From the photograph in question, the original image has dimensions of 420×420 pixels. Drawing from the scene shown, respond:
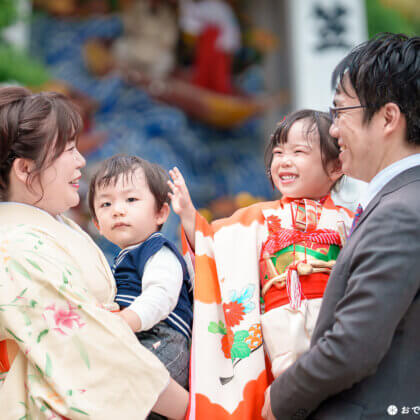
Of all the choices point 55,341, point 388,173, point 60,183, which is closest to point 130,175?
point 60,183

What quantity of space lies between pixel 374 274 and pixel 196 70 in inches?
232

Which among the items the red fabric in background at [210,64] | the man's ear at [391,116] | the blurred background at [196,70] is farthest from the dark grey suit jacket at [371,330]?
the red fabric in background at [210,64]

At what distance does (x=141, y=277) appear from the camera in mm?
1484

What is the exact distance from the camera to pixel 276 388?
45.9 inches

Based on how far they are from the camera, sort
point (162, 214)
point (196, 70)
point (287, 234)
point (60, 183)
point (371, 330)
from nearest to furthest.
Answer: point (371, 330) → point (60, 183) → point (287, 234) → point (162, 214) → point (196, 70)

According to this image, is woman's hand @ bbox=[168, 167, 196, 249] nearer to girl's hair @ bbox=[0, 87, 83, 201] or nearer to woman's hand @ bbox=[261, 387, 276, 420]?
girl's hair @ bbox=[0, 87, 83, 201]

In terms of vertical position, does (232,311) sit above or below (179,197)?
below

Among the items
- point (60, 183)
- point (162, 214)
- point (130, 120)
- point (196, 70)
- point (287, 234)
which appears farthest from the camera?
point (196, 70)

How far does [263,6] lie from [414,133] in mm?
6618

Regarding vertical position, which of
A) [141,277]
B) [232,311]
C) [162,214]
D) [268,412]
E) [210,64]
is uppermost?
[210,64]

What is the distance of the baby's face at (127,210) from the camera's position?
1.55 m

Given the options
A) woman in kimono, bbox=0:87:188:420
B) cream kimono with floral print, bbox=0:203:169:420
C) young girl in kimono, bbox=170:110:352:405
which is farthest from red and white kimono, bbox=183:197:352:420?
cream kimono with floral print, bbox=0:203:169:420

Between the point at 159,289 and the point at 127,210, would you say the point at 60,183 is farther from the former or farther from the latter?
the point at 159,289

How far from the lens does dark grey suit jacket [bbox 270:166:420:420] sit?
101cm
